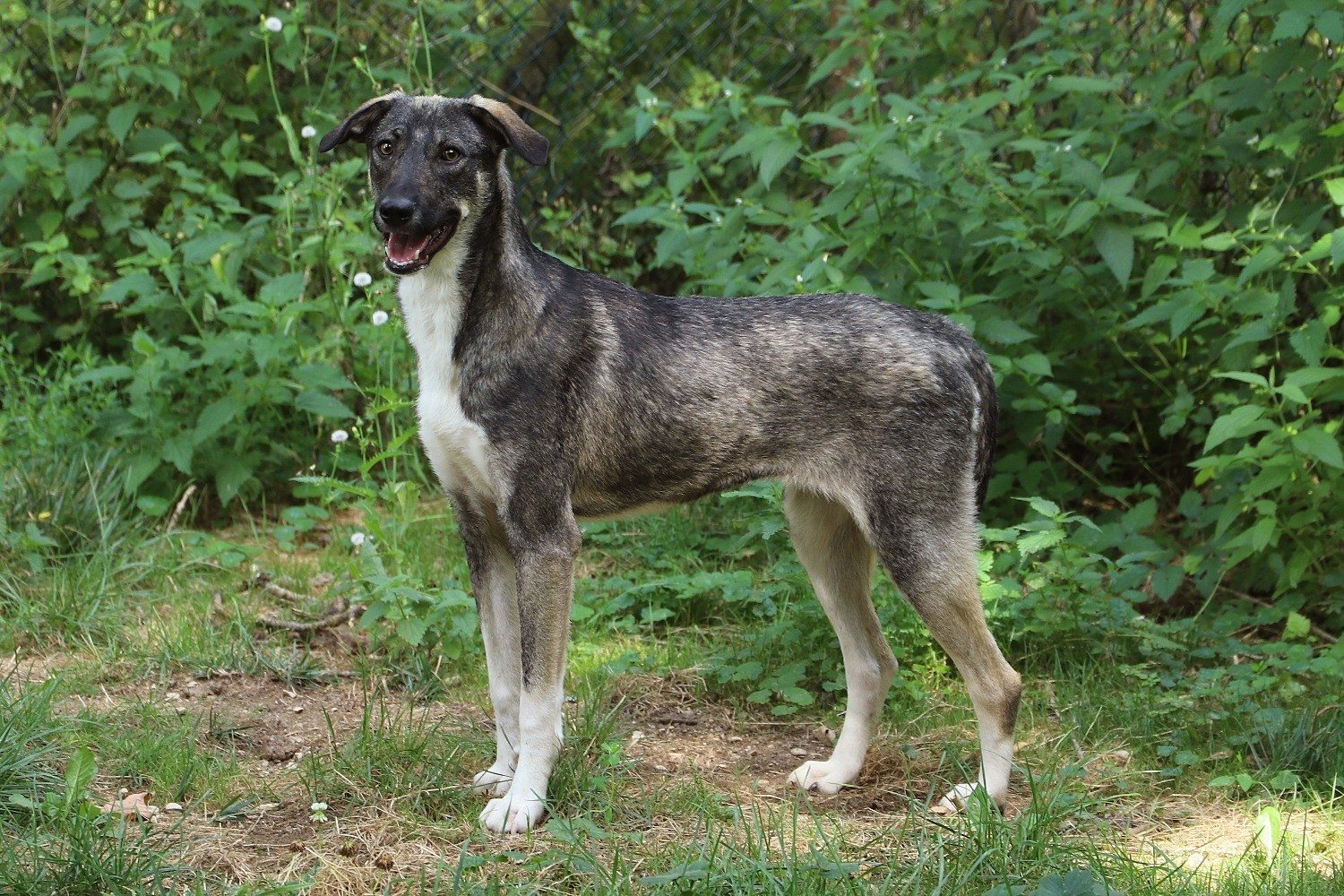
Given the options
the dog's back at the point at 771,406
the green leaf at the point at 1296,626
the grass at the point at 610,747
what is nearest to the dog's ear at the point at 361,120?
the dog's back at the point at 771,406

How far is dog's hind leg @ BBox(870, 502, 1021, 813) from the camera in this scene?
12.5 feet

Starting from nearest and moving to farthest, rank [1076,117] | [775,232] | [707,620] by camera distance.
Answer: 1. [707,620]
2. [1076,117]
3. [775,232]

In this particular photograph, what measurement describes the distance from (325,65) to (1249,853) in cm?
580

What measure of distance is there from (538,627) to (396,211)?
1.24 metres

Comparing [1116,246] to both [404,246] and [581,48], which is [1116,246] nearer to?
[404,246]

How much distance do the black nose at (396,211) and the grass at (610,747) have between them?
1.51 meters

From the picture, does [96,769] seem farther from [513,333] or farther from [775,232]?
[775,232]

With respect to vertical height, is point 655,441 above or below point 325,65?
below

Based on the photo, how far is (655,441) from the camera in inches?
154

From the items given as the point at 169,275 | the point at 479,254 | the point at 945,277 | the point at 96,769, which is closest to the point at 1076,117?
the point at 945,277

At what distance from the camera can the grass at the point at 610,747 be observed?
321cm

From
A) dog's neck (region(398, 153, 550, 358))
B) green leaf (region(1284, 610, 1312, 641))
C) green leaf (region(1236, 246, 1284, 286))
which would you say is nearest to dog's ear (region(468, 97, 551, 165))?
dog's neck (region(398, 153, 550, 358))

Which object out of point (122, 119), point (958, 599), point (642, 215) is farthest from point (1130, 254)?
point (122, 119)

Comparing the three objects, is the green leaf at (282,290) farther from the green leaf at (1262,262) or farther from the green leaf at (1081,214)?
the green leaf at (1262,262)
